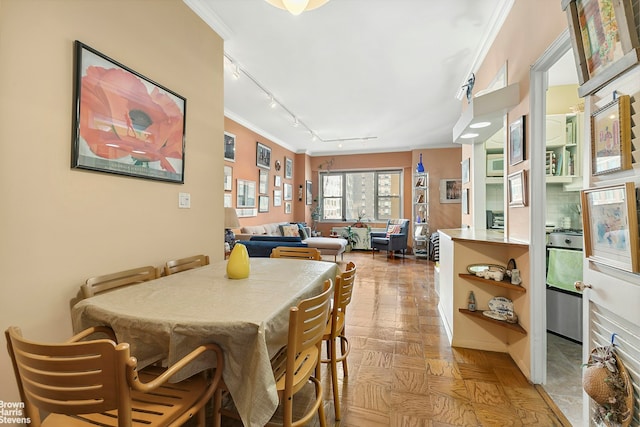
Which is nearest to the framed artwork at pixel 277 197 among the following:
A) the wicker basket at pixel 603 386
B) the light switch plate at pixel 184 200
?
the light switch plate at pixel 184 200

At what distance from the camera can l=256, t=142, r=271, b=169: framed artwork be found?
5.91 metres

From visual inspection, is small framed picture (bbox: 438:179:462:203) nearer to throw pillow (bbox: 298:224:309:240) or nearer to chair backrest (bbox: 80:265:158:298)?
throw pillow (bbox: 298:224:309:240)

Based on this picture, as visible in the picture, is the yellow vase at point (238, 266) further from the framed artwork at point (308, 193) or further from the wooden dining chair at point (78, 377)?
the framed artwork at point (308, 193)

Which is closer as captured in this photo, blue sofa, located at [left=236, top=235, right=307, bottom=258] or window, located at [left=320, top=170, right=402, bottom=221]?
blue sofa, located at [left=236, top=235, right=307, bottom=258]

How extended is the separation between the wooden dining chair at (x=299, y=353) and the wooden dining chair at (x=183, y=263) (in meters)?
0.99

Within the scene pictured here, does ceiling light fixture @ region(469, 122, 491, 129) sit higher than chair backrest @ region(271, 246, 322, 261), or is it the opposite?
ceiling light fixture @ region(469, 122, 491, 129)

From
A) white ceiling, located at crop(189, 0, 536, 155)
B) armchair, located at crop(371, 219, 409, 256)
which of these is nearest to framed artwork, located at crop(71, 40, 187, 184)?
white ceiling, located at crop(189, 0, 536, 155)

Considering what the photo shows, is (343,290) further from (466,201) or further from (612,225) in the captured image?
(466,201)

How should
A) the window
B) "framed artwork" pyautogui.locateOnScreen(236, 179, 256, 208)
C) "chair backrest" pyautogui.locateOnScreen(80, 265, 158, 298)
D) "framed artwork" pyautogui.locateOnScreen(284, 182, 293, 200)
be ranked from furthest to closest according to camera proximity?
the window
"framed artwork" pyautogui.locateOnScreen(284, 182, 293, 200)
"framed artwork" pyautogui.locateOnScreen(236, 179, 256, 208)
"chair backrest" pyautogui.locateOnScreen(80, 265, 158, 298)

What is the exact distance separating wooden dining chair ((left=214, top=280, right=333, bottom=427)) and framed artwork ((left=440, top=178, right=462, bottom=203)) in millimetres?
6607

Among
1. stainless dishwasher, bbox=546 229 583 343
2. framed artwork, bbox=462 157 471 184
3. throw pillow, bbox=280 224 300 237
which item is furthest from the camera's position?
throw pillow, bbox=280 224 300 237

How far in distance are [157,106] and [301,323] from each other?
1774 millimetres

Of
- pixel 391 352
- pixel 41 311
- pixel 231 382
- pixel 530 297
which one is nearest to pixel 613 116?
pixel 530 297

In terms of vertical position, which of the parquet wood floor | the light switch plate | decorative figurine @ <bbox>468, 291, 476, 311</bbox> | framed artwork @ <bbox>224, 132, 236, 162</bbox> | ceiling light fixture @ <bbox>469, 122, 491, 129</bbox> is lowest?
the parquet wood floor
